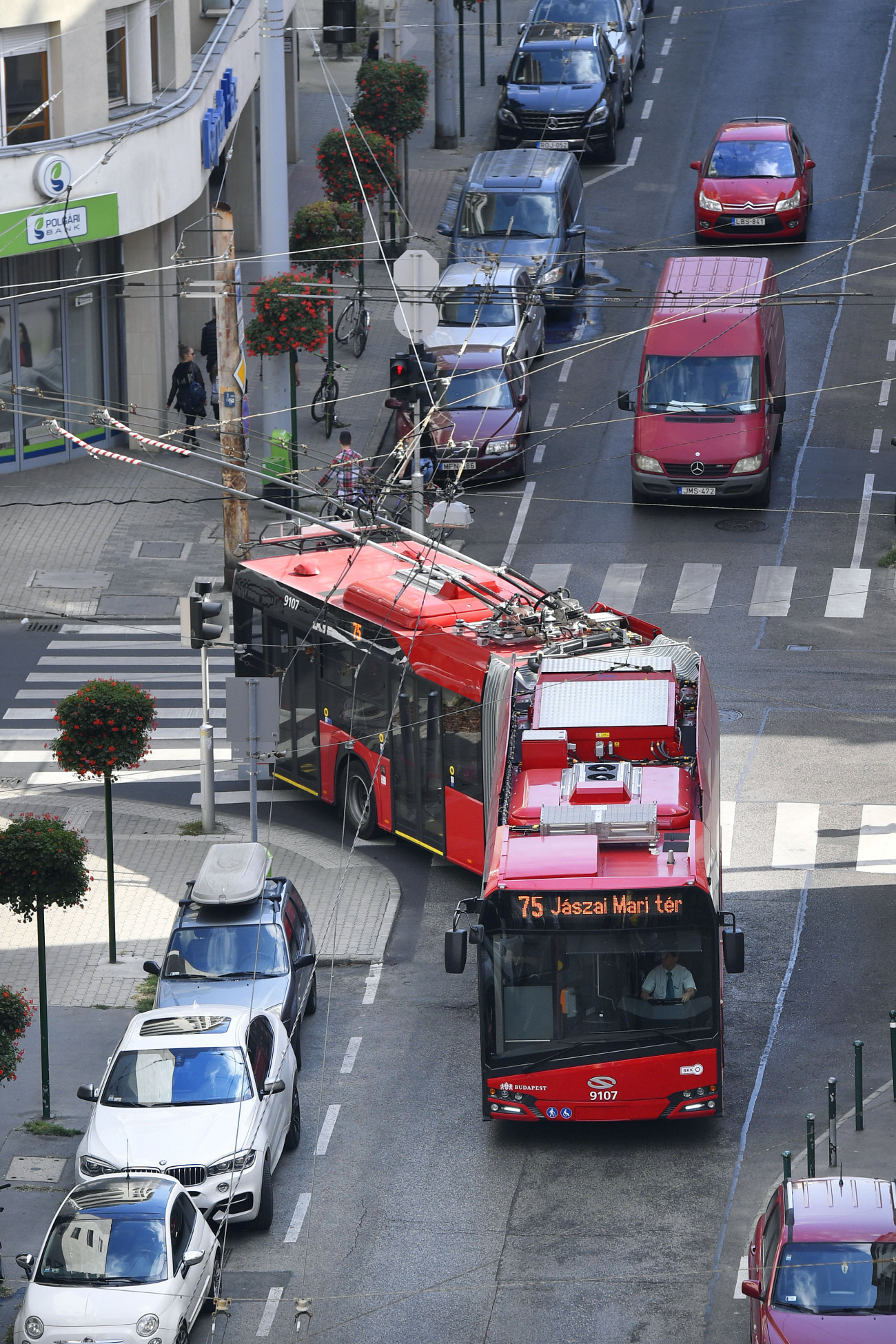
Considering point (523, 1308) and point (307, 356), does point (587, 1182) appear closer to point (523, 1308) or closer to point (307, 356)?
point (523, 1308)

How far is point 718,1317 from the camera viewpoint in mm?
16344

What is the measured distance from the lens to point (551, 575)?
34312 mm

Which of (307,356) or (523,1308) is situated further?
(307,356)

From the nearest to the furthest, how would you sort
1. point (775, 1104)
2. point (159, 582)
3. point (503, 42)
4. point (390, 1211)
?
1. point (390, 1211)
2. point (775, 1104)
3. point (159, 582)
4. point (503, 42)

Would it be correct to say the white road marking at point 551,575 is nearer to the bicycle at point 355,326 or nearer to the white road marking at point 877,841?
the white road marking at point 877,841

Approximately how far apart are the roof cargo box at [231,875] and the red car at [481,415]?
1528 cm

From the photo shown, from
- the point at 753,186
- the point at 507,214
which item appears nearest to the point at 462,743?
the point at 507,214

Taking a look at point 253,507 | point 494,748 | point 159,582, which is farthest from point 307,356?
point 494,748

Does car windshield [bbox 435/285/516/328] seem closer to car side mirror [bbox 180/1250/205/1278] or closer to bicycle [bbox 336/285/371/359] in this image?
bicycle [bbox 336/285/371/359]

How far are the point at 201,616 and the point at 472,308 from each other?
1597 centimetres

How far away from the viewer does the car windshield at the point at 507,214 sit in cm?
4347

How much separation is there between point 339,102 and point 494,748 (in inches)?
1485

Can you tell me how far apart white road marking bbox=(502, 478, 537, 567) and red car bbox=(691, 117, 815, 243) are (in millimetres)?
10178

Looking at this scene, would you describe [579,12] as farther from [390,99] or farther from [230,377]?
[230,377]
